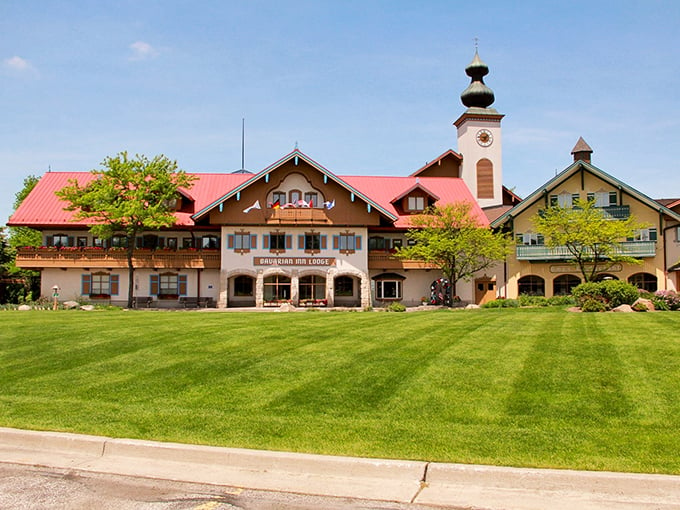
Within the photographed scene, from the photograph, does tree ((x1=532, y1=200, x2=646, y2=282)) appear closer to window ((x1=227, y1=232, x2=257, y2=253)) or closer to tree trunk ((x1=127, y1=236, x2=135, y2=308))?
window ((x1=227, y1=232, x2=257, y2=253))

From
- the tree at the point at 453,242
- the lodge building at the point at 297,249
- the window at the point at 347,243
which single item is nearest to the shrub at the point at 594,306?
the tree at the point at 453,242

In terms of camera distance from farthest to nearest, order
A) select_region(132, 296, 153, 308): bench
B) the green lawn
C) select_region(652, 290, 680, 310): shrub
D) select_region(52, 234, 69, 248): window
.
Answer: select_region(52, 234, 69, 248): window < select_region(132, 296, 153, 308): bench < select_region(652, 290, 680, 310): shrub < the green lawn

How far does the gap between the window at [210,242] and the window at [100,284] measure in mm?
6555

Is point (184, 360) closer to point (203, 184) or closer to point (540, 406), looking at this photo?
point (540, 406)

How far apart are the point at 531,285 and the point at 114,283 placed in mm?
30579

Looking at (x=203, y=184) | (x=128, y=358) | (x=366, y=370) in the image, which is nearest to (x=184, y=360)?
(x=128, y=358)

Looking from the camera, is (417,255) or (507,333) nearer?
(507,333)

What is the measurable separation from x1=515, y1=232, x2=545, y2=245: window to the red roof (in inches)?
114

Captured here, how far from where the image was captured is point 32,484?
6895 millimetres

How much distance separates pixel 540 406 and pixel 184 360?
24.1 ft

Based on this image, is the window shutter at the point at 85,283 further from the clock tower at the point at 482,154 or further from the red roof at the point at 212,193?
the clock tower at the point at 482,154

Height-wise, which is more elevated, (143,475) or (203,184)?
(203,184)

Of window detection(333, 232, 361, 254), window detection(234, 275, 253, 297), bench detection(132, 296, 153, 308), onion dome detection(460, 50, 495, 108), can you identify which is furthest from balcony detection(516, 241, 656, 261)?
bench detection(132, 296, 153, 308)

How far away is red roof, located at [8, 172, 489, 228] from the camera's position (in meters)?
43.0
